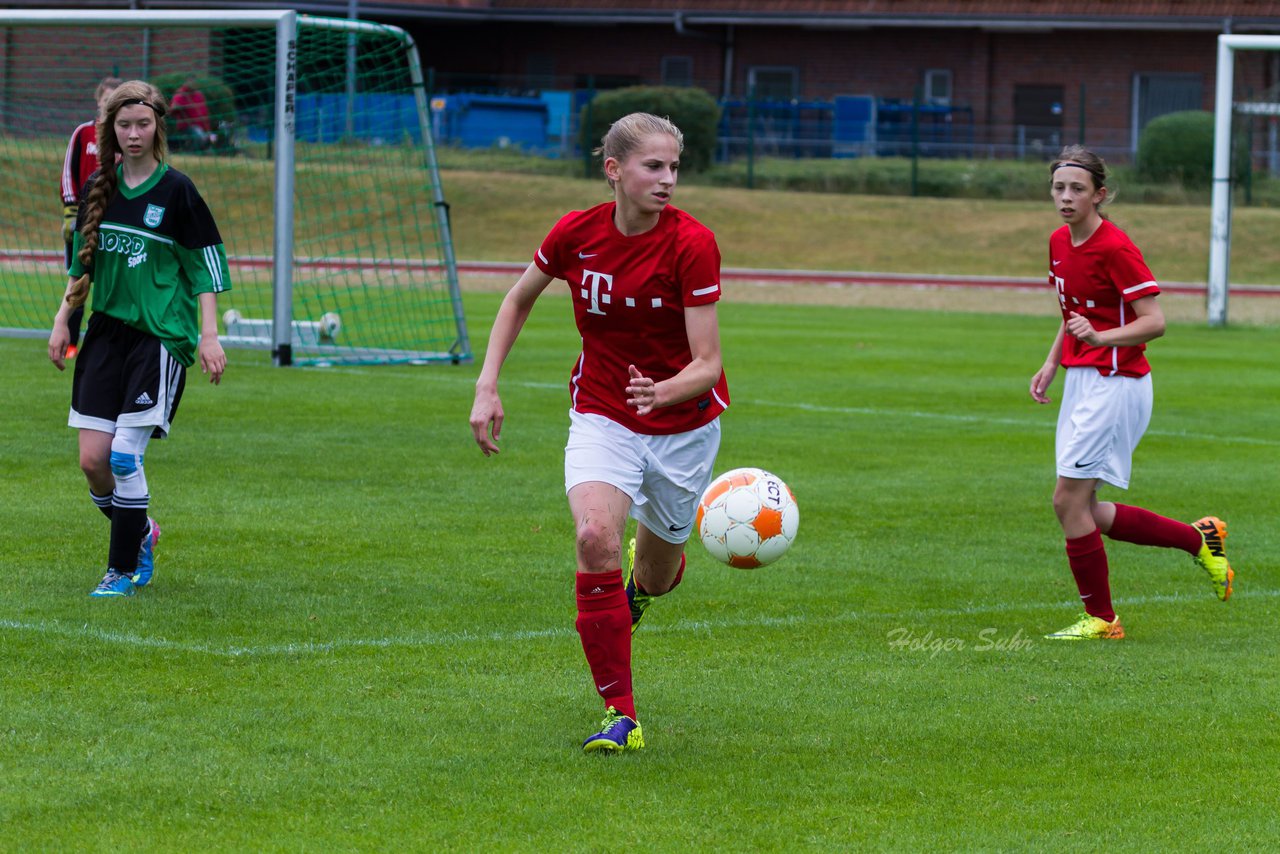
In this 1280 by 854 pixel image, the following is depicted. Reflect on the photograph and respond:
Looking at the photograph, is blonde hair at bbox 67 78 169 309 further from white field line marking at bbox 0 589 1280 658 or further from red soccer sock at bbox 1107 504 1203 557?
red soccer sock at bbox 1107 504 1203 557

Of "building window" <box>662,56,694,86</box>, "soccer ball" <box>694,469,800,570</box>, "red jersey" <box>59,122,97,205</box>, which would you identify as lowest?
"soccer ball" <box>694,469,800,570</box>

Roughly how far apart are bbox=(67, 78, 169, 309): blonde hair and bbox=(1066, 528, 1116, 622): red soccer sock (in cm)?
408

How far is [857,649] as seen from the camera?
22.3 ft

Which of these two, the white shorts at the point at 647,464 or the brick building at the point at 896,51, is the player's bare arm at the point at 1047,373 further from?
the brick building at the point at 896,51

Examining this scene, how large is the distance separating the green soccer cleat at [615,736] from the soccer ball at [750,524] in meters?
1.24

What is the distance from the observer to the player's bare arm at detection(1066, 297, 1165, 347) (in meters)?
6.80

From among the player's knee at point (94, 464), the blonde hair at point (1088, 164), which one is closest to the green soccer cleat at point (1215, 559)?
the blonde hair at point (1088, 164)

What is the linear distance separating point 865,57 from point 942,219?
33.7 feet

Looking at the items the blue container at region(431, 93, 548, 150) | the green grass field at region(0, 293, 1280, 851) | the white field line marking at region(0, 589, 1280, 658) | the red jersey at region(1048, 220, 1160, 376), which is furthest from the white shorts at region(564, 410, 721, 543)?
the blue container at region(431, 93, 548, 150)

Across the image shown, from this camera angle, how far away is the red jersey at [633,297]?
219 inches

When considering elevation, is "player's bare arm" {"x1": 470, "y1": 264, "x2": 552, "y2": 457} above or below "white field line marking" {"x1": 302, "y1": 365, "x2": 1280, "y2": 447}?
above

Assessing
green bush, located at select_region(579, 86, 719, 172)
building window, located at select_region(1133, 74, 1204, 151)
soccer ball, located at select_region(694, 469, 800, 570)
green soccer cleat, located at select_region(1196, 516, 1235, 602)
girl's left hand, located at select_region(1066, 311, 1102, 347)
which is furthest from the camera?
building window, located at select_region(1133, 74, 1204, 151)

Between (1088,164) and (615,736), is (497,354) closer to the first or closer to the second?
(615,736)

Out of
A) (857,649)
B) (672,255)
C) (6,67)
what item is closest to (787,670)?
(857,649)
